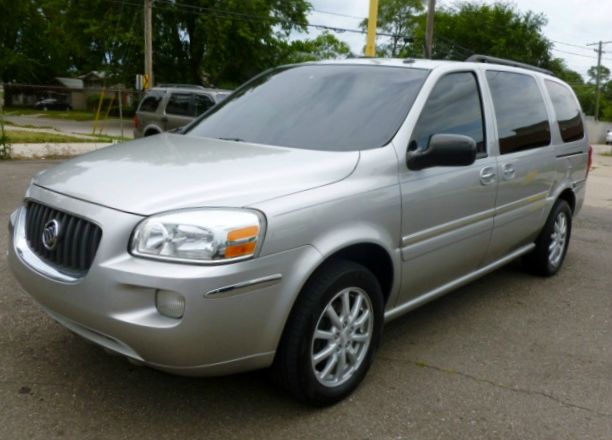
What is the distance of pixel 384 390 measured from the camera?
3.23 metres

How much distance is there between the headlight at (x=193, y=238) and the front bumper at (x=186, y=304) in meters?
0.04

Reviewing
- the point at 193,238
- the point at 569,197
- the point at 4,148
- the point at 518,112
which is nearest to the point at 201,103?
the point at 4,148

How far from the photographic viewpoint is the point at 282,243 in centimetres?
259

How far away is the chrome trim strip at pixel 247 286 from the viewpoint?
241 centimetres

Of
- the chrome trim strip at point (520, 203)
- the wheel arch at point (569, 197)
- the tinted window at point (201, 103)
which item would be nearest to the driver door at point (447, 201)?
the chrome trim strip at point (520, 203)

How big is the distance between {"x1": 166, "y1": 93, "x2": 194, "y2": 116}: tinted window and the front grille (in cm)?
1094

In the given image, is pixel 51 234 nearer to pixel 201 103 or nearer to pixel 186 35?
pixel 201 103

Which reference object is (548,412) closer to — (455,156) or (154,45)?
(455,156)

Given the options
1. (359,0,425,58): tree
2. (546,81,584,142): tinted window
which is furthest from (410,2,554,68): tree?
(546,81,584,142): tinted window

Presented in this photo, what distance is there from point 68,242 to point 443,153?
1.91 m

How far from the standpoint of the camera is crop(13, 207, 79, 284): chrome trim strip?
2645mm

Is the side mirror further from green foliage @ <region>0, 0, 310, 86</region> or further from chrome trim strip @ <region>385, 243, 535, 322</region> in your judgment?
green foliage @ <region>0, 0, 310, 86</region>

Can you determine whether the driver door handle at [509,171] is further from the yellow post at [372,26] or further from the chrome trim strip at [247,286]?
the yellow post at [372,26]

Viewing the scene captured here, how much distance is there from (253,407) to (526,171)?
8.74 ft
